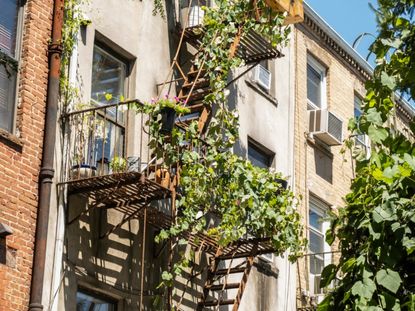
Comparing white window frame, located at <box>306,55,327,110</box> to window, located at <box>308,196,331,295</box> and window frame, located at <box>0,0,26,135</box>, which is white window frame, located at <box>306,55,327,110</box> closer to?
window, located at <box>308,196,331,295</box>

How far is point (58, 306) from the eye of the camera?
15.1m

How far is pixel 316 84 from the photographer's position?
25.7 m

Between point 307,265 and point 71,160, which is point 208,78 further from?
point 307,265

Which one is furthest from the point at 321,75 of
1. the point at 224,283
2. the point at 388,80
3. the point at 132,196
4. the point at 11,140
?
the point at 388,80

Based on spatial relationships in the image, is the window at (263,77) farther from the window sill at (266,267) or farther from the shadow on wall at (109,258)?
the shadow on wall at (109,258)

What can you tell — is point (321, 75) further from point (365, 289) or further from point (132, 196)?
point (365, 289)

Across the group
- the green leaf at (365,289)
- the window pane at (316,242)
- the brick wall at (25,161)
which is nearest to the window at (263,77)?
the window pane at (316,242)

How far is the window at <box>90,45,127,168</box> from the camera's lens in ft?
54.6

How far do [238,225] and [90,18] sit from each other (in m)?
3.98

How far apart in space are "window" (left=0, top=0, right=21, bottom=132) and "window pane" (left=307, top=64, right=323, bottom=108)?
1075 cm

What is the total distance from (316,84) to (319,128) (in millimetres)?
2169

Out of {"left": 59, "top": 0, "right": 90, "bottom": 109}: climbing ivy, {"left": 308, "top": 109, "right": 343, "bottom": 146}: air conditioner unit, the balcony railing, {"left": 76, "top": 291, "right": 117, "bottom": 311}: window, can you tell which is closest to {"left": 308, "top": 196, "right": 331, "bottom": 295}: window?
{"left": 308, "top": 109, "right": 343, "bottom": 146}: air conditioner unit

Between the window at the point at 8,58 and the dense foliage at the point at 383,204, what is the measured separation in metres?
5.53

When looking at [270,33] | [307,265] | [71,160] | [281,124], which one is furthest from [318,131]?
[71,160]
